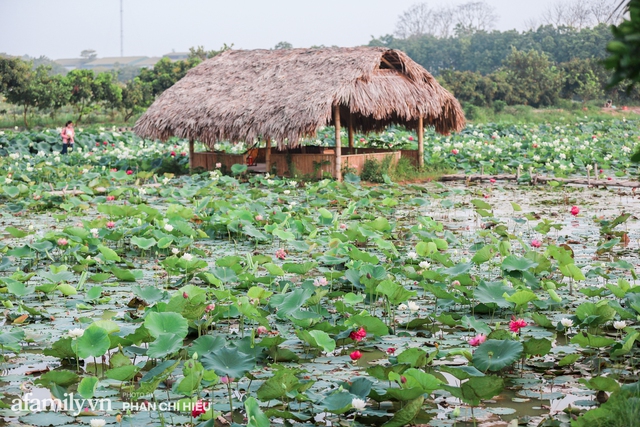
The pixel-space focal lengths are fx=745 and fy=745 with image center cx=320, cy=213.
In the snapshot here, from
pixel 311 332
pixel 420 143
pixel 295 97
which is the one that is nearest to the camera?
pixel 311 332

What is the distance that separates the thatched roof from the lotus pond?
14.2ft

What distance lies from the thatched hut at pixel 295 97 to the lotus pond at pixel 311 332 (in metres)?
4.31

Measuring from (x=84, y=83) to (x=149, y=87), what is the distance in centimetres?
378

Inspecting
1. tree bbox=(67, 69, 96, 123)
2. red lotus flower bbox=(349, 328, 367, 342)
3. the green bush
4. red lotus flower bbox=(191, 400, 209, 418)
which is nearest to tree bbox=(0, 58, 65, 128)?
tree bbox=(67, 69, 96, 123)

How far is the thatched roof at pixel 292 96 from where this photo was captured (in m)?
11.4

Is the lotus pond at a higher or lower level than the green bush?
lower

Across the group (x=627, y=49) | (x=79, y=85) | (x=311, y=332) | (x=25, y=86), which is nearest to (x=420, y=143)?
(x=311, y=332)

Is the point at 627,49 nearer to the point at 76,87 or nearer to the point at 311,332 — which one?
the point at 311,332

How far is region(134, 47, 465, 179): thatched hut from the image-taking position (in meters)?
11.4

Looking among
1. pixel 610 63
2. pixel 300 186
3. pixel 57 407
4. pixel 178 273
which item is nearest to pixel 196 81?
pixel 300 186

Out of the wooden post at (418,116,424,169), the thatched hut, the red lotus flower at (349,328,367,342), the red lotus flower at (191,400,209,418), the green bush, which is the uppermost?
the thatched hut

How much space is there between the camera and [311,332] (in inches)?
133

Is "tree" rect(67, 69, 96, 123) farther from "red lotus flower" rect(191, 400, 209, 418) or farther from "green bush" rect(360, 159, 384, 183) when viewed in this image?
"red lotus flower" rect(191, 400, 209, 418)

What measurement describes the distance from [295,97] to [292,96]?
0.36 feet
